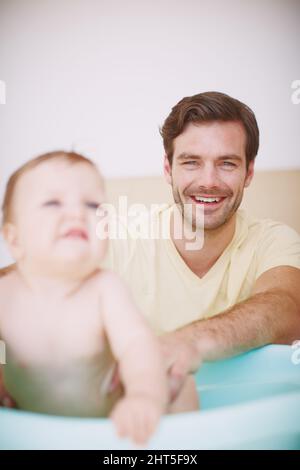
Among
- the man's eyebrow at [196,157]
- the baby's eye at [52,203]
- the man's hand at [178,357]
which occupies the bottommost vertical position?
the man's hand at [178,357]

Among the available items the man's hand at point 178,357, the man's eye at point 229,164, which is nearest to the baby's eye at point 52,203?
the man's hand at point 178,357

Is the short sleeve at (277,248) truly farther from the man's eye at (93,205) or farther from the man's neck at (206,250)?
the man's eye at (93,205)

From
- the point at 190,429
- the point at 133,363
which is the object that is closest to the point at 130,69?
the point at 133,363

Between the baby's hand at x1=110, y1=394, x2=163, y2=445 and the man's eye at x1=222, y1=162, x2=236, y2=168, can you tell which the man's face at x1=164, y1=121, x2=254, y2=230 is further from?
the baby's hand at x1=110, y1=394, x2=163, y2=445

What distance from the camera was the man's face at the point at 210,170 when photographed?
1127 millimetres

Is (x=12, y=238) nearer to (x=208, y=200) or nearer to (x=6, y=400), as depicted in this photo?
(x=6, y=400)

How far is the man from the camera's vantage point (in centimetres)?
111

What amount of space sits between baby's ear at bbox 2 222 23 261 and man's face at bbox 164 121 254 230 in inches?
16.4

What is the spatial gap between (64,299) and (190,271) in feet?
1.30

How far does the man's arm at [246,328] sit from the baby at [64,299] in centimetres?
11

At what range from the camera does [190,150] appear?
1.14m

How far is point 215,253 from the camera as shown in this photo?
123 cm
